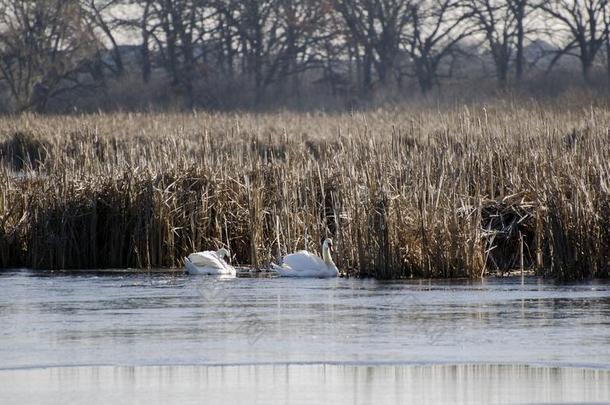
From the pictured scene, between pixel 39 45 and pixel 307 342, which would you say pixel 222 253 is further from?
pixel 39 45

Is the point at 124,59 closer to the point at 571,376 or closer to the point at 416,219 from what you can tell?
the point at 416,219

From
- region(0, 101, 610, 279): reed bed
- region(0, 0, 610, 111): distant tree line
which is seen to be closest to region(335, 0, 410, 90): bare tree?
region(0, 0, 610, 111): distant tree line

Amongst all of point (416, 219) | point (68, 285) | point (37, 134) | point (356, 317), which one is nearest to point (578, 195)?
point (416, 219)

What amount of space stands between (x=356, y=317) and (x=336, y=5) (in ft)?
140

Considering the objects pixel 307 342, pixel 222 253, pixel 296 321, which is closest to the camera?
pixel 307 342

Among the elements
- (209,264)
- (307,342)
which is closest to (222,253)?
(209,264)

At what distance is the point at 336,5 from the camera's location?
51125 mm

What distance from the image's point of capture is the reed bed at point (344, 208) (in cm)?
1155

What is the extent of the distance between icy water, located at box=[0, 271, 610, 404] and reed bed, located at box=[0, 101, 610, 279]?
51cm

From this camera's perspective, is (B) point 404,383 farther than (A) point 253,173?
No

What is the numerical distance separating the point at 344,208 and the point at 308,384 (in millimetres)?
5573

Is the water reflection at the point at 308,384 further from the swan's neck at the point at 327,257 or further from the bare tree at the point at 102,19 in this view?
the bare tree at the point at 102,19

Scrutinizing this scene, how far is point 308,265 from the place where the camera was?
11602 mm

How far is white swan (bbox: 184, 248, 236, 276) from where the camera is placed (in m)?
11.7
